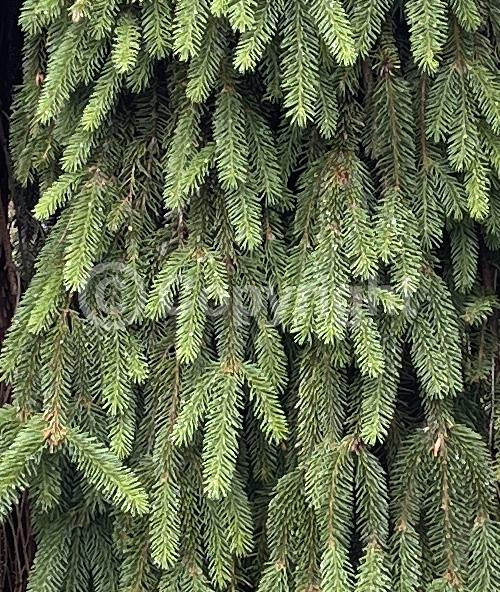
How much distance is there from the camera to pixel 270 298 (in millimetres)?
1045

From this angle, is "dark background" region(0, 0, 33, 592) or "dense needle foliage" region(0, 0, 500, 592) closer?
"dense needle foliage" region(0, 0, 500, 592)

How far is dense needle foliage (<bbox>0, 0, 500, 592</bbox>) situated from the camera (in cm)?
97


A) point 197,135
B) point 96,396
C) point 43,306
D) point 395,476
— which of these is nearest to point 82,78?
point 197,135

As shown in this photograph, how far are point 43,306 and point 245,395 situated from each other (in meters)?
0.33

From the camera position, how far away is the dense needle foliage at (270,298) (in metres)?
0.97

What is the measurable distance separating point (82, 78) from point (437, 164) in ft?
1.71

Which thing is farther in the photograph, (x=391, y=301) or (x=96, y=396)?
(x=96, y=396)

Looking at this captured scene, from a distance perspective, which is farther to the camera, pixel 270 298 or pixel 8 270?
Result: pixel 8 270

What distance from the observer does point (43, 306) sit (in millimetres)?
1037

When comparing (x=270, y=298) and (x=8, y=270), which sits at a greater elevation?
(x=270, y=298)

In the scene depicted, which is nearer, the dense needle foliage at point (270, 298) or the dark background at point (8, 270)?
the dense needle foliage at point (270, 298)

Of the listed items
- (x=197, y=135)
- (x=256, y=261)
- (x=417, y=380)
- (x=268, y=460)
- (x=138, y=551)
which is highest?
(x=197, y=135)

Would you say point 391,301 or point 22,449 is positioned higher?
point 391,301

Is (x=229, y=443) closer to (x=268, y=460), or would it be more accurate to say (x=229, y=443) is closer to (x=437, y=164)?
(x=268, y=460)
